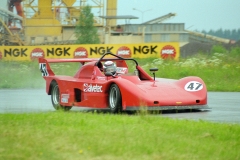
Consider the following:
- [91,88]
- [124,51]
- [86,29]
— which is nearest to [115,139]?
[91,88]

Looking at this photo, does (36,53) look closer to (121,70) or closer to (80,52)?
(80,52)

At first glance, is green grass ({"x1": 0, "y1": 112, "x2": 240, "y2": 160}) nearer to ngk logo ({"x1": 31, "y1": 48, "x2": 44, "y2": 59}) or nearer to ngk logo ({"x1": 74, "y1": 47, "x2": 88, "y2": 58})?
ngk logo ({"x1": 74, "y1": 47, "x2": 88, "y2": 58})

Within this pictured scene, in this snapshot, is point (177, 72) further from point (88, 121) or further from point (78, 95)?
point (88, 121)

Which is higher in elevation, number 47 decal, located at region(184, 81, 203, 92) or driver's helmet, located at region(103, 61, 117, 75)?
driver's helmet, located at region(103, 61, 117, 75)

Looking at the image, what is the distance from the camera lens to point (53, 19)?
66.9 m

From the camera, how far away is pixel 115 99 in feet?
44.0

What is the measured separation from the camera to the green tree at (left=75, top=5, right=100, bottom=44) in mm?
60219

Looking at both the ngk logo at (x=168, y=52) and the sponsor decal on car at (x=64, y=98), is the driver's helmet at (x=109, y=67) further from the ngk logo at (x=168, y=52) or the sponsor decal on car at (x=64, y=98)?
the ngk logo at (x=168, y=52)

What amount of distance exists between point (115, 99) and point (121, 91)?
306 mm

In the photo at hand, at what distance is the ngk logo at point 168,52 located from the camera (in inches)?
1436

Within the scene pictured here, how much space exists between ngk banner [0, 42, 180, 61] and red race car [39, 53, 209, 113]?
21397 millimetres

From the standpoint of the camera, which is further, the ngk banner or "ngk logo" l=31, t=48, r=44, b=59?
"ngk logo" l=31, t=48, r=44, b=59

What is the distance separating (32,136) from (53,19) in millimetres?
59231

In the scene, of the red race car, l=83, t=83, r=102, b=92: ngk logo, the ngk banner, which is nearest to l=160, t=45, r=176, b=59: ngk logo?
the ngk banner
